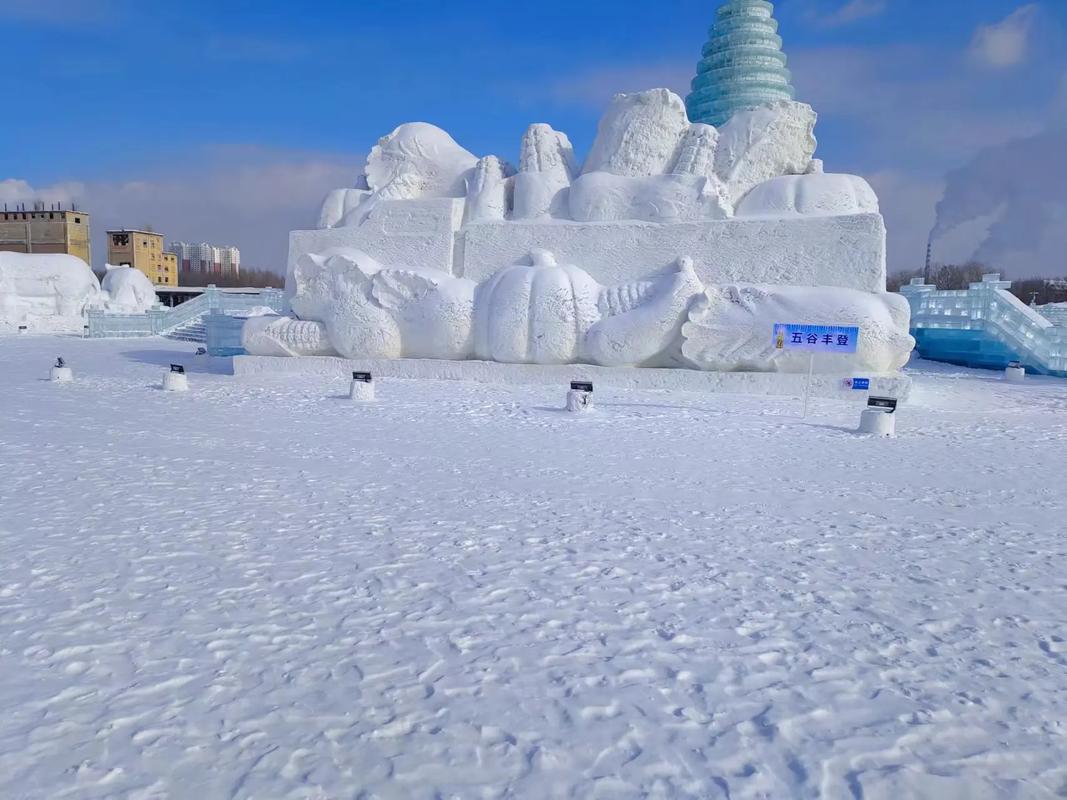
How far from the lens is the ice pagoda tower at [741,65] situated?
44.0 ft

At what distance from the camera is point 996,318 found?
12.9 metres

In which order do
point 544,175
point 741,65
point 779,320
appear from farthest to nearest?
point 741,65
point 544,175
point 779,320

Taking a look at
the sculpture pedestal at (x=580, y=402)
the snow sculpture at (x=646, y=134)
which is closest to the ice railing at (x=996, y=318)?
the snow sculpture at (x=646, y=134)

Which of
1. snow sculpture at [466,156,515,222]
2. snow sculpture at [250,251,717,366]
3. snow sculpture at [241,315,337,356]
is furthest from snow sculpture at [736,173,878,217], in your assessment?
snow sculpture at [241,315,337,356]

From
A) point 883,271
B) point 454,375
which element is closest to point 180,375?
point 454,375

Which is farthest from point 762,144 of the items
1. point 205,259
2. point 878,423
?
point 205,259

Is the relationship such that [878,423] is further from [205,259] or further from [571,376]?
[205,259]

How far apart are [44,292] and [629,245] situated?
1777 centimetres

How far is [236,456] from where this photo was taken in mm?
4465

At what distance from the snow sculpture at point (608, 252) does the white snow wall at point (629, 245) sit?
0.7 inches

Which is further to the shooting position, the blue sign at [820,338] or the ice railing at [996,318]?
the ice railing at [996,318]

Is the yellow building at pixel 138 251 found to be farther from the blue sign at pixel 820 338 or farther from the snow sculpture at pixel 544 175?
the blue sign at pixel 820 338

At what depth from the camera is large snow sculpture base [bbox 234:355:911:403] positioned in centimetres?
753

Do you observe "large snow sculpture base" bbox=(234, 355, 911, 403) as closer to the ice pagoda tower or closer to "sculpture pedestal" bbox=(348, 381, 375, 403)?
"sculpture pedestal" bbox=(348, 381, 375, 403)
